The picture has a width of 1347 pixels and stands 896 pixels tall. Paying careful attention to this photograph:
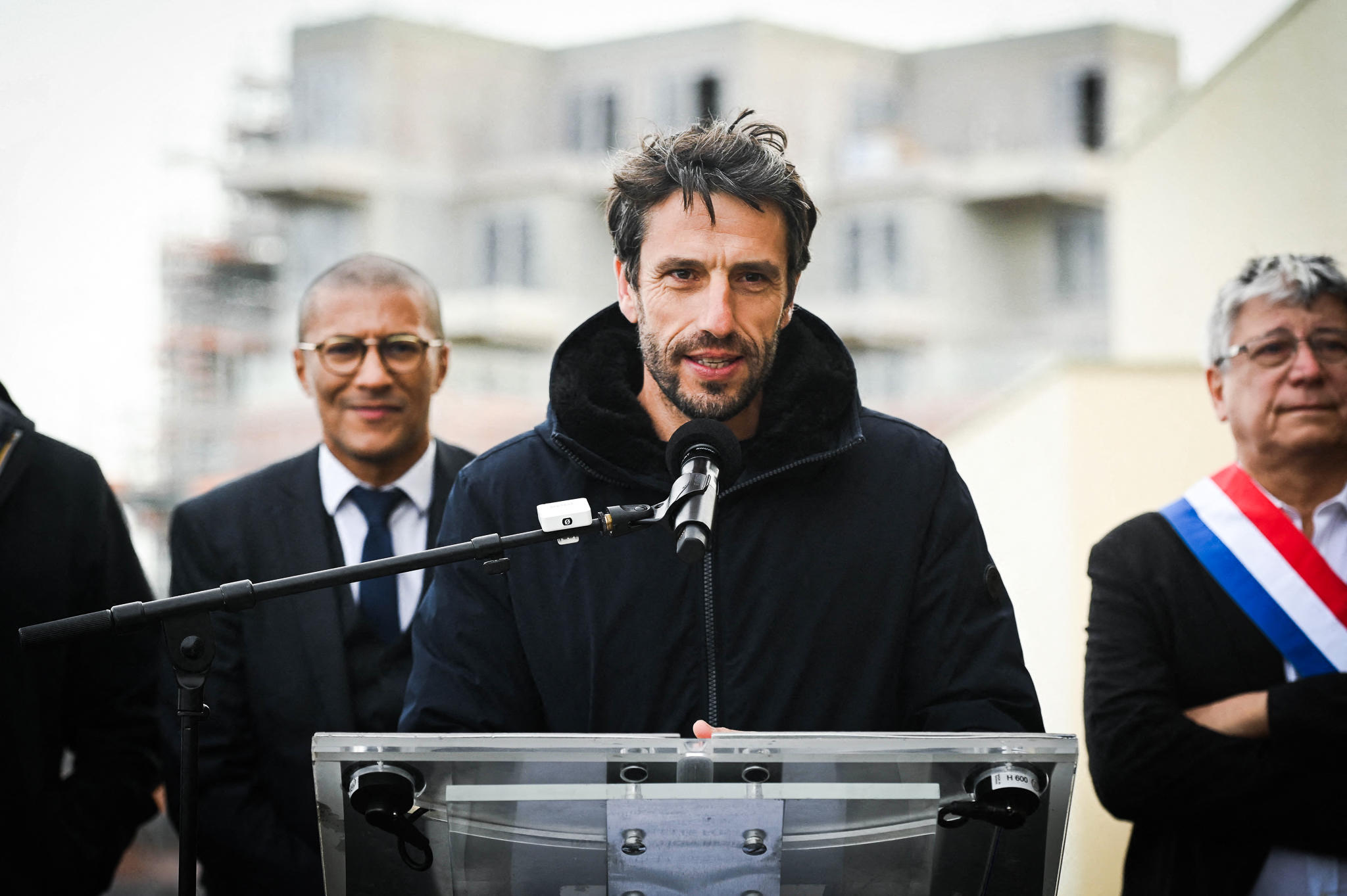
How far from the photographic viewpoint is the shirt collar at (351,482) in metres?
3.56

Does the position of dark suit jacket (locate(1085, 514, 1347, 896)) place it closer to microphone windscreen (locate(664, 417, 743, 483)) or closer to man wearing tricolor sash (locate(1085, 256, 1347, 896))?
man wearing tricolor sash (locate(1085, 256, 1347, 896))

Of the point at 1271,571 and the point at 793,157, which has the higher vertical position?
the point at 793,157

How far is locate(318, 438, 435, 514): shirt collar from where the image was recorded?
356cm

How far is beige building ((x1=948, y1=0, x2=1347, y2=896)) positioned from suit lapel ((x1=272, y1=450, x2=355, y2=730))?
2.75m

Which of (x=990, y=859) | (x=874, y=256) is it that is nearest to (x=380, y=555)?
(x=990, y=859)

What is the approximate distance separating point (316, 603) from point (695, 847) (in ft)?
5.74

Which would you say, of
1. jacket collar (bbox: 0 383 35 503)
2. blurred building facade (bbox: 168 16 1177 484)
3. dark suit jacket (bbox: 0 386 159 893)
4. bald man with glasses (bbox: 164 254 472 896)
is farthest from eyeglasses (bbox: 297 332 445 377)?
blurred building facade (bbox: 168 16 1177 484)

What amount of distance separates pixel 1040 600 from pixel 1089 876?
1.17m

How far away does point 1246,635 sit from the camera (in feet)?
9.90

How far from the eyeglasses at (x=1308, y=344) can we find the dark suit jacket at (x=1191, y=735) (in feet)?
1.51

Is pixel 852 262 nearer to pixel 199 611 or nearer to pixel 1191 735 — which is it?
pixel 1191 735

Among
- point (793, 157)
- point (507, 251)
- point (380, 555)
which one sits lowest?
point (380, 555)

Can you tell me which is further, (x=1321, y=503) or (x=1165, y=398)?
(x=1165, y=398)

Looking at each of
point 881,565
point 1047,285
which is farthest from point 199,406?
point 881,565
